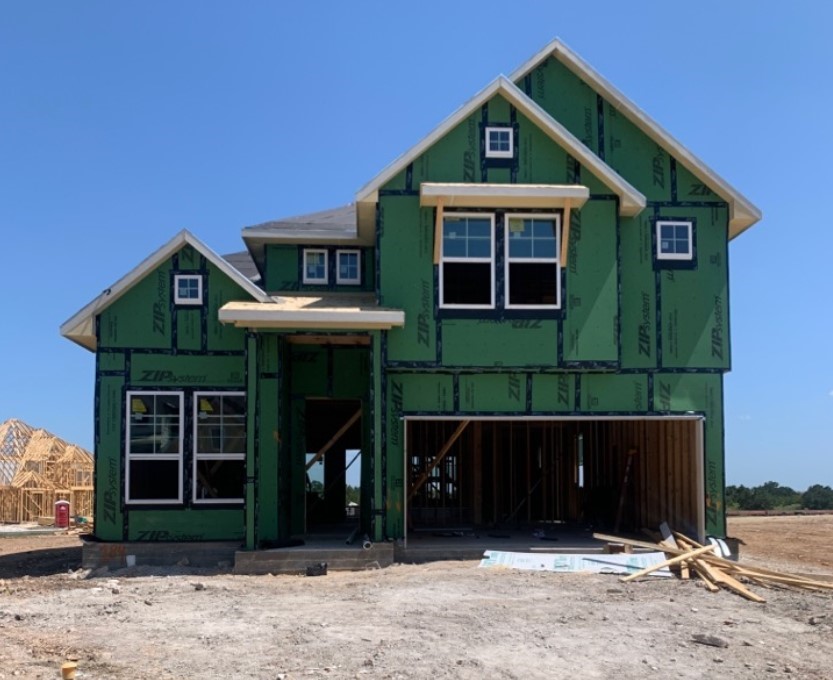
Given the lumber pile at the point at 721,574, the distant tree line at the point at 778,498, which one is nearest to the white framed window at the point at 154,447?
the lumber pile at the point at 721,574

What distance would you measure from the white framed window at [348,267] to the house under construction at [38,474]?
60.5ft

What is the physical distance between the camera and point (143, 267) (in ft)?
52.4

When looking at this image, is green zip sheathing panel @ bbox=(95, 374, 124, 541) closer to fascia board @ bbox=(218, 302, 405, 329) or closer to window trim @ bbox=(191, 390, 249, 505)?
window trim @ bbox=(191, 390, 249, 505)

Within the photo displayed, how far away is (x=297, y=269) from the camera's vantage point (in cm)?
1789

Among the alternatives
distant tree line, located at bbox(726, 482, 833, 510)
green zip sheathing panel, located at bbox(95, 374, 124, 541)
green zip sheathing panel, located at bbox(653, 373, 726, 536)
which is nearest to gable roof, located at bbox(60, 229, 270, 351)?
green zip sheathing panel, located at bbox(95, 374, 124, 541)

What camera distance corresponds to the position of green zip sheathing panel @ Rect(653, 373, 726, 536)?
53.0ft

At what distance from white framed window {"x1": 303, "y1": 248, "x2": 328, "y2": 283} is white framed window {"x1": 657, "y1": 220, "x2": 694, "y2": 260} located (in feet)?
21.5

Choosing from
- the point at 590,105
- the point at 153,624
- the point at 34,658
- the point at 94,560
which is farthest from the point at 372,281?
the point at 34,658

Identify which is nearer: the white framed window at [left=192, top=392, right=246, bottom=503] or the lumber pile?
the lumber pile

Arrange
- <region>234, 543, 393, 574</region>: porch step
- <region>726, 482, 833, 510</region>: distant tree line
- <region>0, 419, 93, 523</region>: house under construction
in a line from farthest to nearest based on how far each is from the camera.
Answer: <region>726, 482, 833, 510</region>: distant tree line, <region>0, 419, 93, 523</region>: house under construction, <region>234, 543, 393, 574</region>: porch step

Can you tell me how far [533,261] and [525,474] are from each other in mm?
7466

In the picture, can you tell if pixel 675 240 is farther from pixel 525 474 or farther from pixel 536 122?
pixel 525 474

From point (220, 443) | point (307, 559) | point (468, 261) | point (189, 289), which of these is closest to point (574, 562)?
point (307, 559)

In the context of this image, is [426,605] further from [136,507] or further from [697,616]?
[136,507]
